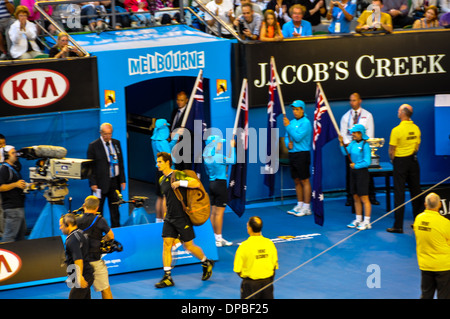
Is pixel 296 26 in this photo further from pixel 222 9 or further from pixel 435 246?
pixel 435 246

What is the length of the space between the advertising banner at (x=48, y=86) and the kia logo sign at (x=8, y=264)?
2.87 metres

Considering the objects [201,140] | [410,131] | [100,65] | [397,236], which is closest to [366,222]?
[397,236]

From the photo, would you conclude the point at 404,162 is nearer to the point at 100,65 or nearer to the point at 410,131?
the point at 410,131

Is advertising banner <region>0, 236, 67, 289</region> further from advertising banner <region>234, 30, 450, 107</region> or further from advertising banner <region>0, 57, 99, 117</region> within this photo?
advertising banner <region>234, 30, 450, 107</region>

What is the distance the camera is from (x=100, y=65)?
14594 millimetres

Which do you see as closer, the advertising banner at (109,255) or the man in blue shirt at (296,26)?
the advertising banner at (109,255)

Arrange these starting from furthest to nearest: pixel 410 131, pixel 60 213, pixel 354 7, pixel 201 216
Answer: pixel 354 7, pixel 410 131, pixel 60 213, pixel 201 216

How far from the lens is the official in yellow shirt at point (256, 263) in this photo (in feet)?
31.4

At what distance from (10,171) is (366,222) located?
6.06 m

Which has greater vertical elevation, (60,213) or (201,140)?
(201,140)

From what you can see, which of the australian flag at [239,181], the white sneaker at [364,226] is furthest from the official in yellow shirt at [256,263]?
the white sneaker at [364,226]

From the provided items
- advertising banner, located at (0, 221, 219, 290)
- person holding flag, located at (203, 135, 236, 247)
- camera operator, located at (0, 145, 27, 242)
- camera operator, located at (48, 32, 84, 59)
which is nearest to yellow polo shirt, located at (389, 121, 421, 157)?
person holding flag, located at (203, 135, 236, 247)

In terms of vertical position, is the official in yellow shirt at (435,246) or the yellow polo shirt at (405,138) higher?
the yellow polo shirt at (405,138)

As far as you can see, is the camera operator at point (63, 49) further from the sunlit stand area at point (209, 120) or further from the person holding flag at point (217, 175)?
the person holding flag at point (217, 175)
